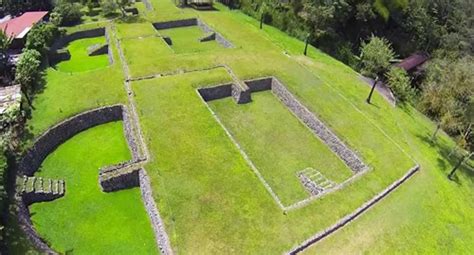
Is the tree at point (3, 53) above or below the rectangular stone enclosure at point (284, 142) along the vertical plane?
above

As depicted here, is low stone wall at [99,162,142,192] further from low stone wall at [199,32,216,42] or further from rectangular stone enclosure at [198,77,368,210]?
low stone wall at [199,32,216,42]

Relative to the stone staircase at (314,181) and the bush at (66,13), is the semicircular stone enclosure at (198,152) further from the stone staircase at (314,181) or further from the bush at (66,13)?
the bush at (66,13)

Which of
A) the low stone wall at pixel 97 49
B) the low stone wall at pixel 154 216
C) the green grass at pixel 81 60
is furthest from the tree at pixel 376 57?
the low stone wall at pixel 97 49

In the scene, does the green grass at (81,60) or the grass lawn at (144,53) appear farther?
the green grass at (81,60)

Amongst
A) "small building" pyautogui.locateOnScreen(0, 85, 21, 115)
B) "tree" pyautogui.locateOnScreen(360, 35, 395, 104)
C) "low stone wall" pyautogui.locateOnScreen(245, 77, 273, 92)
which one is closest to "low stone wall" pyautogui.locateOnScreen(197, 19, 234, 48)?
"low stone wall" pyautogui.locateOnScreen(245, 77, 273, 92)

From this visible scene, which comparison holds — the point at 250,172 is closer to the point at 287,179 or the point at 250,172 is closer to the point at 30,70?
the point at 287,179

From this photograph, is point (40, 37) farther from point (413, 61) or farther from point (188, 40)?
point (413, 61)

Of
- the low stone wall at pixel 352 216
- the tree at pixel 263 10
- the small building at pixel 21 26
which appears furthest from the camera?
the tree at pixel 263 10
